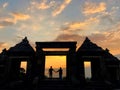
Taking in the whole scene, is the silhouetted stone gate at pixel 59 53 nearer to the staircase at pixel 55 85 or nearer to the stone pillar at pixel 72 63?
the stone pillar at pixel 72 63

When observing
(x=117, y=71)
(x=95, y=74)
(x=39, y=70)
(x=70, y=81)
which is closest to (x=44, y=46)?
(x=39, y=70)

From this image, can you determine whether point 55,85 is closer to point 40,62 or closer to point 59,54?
point 40,62

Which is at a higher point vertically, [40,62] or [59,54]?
[59,54]

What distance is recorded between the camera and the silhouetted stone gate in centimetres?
2578

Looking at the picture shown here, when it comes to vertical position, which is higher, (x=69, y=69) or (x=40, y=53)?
(x=40, y=53)

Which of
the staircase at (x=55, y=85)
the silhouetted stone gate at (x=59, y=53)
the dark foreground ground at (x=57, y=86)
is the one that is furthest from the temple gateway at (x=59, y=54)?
the staircase at (x=55, y=85)

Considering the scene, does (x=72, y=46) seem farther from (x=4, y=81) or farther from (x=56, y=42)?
(x=4, y=81)

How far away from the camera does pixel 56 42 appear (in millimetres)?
27062

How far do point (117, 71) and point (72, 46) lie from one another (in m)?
9.54

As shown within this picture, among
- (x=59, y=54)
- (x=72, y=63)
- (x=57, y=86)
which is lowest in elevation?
(x=57, y=86)

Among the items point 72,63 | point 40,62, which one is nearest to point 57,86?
point 72,63

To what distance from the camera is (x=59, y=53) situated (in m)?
27.2

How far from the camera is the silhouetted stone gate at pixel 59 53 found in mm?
25781

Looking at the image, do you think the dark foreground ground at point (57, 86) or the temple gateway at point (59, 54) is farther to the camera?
the temple gateway at point (59, 54)
